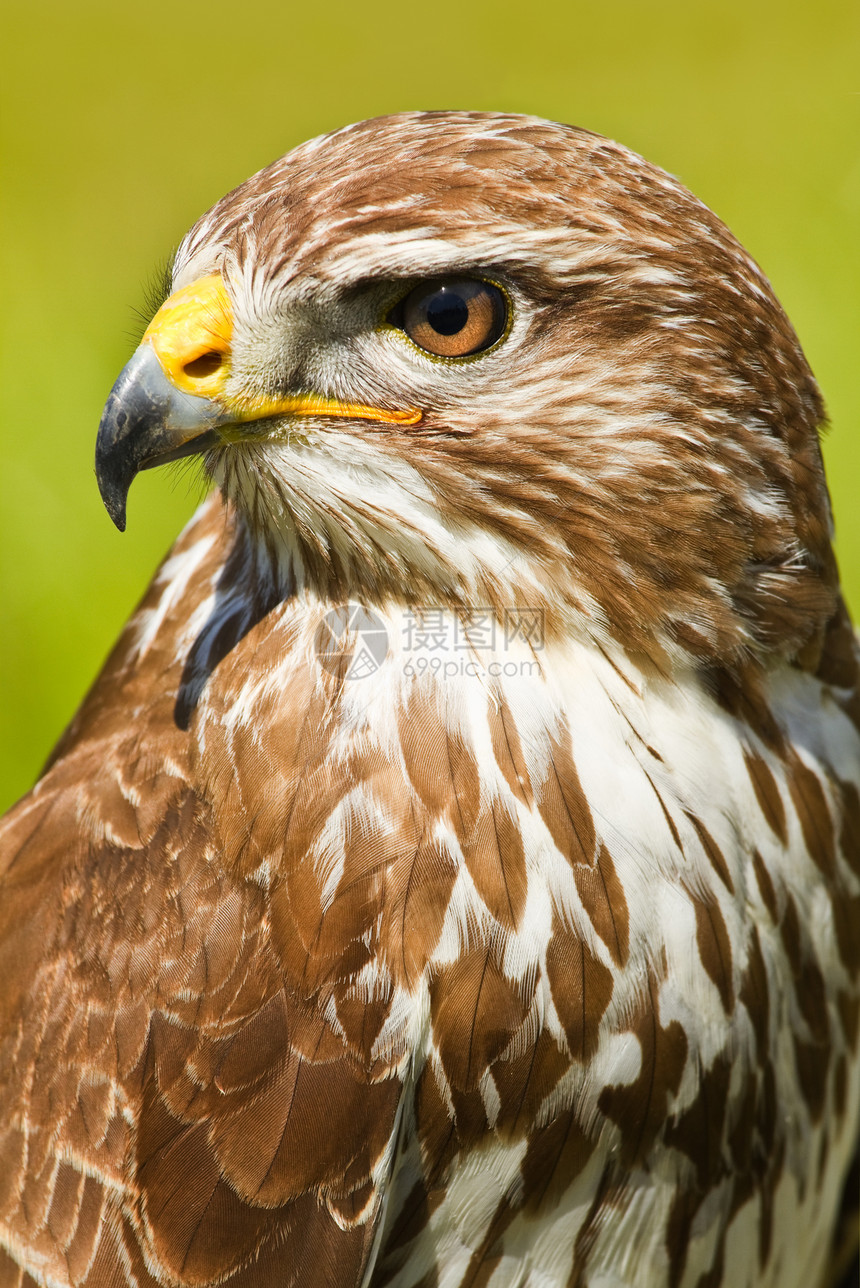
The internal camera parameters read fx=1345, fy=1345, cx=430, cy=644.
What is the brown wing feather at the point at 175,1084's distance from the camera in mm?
1864

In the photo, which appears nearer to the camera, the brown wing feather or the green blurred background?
the brown wing feather

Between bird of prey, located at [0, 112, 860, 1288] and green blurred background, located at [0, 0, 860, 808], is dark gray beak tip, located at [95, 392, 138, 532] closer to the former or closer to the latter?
bird of prey, located at [0, 112, 860, 1288]

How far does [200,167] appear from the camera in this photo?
6.32 meters

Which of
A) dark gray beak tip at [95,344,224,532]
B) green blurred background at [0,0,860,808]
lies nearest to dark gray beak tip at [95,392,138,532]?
dark gray beak tip at [95,344,224,532]

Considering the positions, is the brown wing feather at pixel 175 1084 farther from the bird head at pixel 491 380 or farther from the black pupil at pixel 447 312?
the black pupil at pixel 447 312

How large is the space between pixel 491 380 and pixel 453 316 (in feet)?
0.35

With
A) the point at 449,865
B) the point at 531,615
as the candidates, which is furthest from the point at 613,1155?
the point at 531,615

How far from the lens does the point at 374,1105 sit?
6.10 ft

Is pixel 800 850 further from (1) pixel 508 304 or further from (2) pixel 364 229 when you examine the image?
(2) pixel 364 229

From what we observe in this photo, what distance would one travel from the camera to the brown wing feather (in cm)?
186

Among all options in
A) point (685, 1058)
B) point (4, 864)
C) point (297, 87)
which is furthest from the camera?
point (297, 87)

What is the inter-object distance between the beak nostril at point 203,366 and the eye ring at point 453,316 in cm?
24

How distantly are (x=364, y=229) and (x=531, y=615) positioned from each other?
1.94ft

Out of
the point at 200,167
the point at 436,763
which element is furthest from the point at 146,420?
the point at 200,167
